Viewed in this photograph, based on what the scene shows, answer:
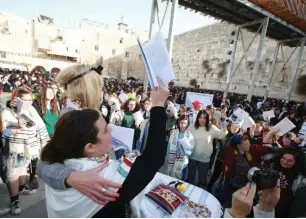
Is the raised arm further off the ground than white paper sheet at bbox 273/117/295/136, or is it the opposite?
the raised arm

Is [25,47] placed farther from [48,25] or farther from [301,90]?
[301,90]

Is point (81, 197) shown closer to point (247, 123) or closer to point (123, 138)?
point (123, 138)

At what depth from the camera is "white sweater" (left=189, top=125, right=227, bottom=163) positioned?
12.9ft

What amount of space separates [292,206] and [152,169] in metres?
2.67

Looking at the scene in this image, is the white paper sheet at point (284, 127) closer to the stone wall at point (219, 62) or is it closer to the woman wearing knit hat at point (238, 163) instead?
the woman wearing knit hat at point (238, 163)

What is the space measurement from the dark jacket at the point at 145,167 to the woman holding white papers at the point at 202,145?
3.07 metres

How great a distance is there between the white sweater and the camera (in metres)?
2.21

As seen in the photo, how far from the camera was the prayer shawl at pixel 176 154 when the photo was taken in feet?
12.1

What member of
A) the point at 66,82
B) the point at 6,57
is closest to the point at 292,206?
the point at 66,82

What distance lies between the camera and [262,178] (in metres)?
1.63

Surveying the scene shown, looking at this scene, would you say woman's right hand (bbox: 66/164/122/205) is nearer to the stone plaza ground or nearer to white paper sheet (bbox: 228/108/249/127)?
the stone plaza ground

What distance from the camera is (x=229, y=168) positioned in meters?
3.16

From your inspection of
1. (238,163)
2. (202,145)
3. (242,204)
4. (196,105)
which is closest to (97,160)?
(242,204)

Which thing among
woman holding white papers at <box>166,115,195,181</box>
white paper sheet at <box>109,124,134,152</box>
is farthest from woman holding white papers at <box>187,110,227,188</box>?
white paper sheet at <box>109,124,134,152</box>
